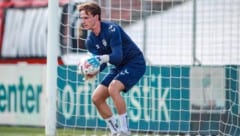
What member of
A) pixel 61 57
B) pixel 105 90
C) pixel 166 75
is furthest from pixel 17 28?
pixel 105 90

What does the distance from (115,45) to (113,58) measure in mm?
137

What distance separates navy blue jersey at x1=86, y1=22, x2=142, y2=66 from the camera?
819 cm

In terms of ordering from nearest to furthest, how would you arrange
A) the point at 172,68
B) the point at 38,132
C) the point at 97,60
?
the point at 97,60 → the point at 172,68 → the point at 38,132

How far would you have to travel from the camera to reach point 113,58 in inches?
320

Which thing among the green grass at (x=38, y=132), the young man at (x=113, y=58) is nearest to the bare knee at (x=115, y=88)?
the young man at (x=113, y=58)

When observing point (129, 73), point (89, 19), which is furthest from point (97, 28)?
point (129, 73)

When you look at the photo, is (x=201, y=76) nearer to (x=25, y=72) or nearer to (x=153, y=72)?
(x=153, y=72)

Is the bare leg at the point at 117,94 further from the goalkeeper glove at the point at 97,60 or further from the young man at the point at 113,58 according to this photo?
the goalkeeper glove at the point at 97,60

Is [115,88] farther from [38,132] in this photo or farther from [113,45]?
[38,132]

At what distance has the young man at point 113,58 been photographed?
8.21 metres

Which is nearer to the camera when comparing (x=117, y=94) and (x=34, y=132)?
(x=117, y=94)

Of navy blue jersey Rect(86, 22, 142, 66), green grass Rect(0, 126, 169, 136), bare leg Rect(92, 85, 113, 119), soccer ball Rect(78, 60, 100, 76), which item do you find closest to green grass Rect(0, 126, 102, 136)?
green grass Rect(0, 126, 169, 136)

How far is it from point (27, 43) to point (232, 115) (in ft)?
16.4

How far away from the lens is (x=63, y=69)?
11.5m
